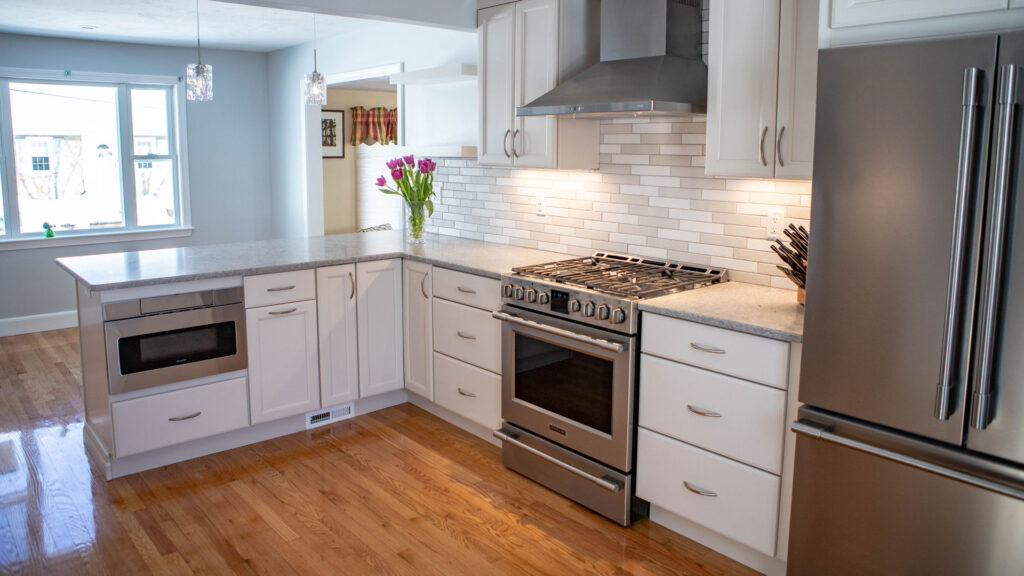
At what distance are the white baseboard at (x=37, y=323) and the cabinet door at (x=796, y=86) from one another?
19.6ft

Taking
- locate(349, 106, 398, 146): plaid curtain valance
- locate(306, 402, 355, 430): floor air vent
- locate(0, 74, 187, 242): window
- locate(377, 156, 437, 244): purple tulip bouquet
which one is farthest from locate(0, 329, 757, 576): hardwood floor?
locate(349, 106, 398, 146): plaid curtain valance

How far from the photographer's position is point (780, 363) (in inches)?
97.0

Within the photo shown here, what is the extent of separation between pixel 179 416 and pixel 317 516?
902 millimetres

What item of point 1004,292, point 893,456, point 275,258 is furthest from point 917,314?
point 275,258

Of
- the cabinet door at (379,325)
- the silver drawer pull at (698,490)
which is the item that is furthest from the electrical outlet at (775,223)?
the cabinet door at (379,325)

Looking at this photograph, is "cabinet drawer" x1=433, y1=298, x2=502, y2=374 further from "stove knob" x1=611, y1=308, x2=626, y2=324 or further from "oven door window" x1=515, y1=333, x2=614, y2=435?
"stove knob" x1=611, y1=308, x2=626, y2=324

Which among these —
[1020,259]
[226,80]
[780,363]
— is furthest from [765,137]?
[226,80]

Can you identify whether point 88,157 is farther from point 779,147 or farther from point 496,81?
point 779,147

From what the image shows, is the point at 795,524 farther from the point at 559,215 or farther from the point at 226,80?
the point at 226,80

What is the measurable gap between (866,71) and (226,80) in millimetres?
6223

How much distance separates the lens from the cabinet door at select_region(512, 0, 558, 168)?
3635 millimetres

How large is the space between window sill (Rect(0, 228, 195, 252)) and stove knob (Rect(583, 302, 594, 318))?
5.17m

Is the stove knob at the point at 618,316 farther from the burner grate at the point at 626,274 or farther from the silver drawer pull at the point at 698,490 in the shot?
the silver drawer pull at the point at 698,490

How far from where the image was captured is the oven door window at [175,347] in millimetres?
3330
